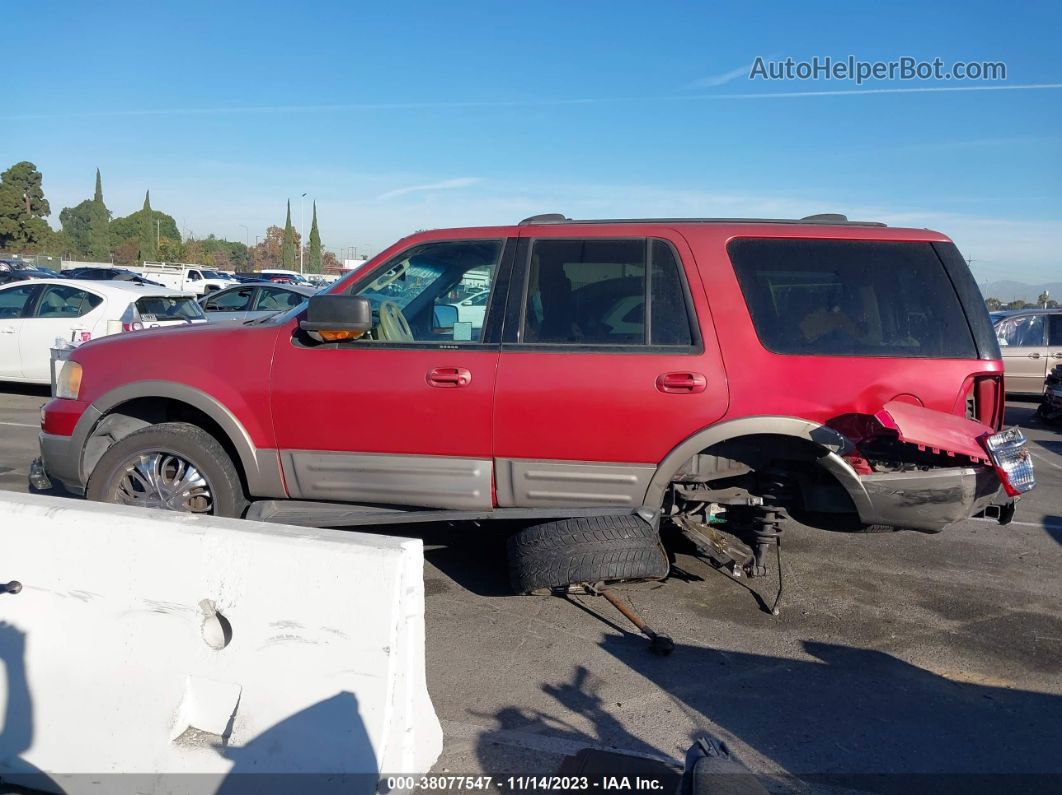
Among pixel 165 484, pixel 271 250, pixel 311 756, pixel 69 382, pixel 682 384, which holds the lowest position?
pixel 311 756

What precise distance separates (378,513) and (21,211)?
75.0m

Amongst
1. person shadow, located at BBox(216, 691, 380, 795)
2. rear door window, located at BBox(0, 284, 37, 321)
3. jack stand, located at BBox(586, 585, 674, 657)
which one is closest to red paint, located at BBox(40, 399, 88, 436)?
person shadow, located at BBox(216, 691, 380, 795)

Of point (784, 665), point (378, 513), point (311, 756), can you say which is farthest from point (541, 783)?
point (378, 513)

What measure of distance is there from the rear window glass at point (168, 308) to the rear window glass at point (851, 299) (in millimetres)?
9473

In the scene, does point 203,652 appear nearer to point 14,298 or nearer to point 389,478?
point 389,478

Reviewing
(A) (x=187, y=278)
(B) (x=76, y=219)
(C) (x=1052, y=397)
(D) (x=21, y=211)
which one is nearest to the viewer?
(C) (x=1052, y=397)

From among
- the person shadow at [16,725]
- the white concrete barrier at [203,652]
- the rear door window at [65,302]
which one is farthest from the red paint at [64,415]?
the rear door window at [65,302]

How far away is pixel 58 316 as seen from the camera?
11.5 m

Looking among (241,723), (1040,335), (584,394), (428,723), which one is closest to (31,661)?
(241,723)

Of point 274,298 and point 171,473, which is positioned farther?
point 274,298

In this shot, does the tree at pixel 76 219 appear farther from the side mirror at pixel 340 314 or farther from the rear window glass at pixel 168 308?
the side mirror at pixel 340 314

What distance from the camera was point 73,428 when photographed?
16.3ft

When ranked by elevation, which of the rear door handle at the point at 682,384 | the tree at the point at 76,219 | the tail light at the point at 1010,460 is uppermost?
the tree at the point at 76,219

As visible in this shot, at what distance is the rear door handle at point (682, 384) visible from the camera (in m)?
4.31
